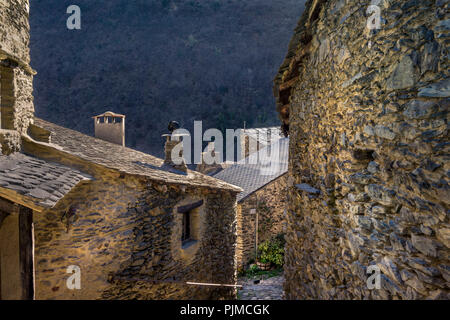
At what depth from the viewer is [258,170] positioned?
13688 millimetres

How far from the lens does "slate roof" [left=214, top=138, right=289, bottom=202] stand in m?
12.2

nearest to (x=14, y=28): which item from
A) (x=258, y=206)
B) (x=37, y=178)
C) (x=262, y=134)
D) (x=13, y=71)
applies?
(x=13, y=71)

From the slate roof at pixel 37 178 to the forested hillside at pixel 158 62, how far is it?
84.3 ft

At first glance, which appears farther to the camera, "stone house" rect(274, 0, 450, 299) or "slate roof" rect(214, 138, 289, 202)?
"slate roof" rect(214, 138, 289, 202)

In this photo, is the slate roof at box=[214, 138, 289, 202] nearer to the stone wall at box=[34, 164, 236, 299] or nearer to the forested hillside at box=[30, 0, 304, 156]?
the stone wall at box=[34, 164, 236, 299]

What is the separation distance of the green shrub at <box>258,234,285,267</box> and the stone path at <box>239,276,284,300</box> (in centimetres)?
109

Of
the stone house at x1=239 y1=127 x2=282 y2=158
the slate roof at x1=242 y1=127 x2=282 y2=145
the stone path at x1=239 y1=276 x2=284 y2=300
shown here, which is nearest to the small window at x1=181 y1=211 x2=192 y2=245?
the stone path at x1=239 y1=276 x2=284 y2=300

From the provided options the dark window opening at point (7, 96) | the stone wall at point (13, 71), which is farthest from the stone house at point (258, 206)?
the dark window opening at point (7, 96)

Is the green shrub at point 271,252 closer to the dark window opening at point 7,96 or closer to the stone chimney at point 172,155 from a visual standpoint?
the stone chimney at point 172,155

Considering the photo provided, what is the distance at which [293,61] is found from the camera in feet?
12.9

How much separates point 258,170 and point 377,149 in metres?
11.7

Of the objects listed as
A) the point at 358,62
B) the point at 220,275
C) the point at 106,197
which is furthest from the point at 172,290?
the point at 358,62
